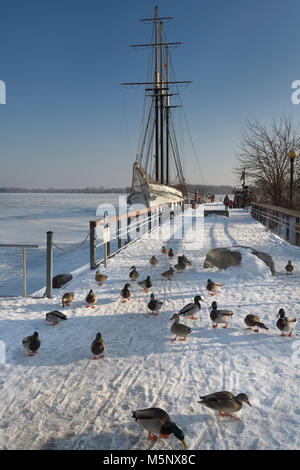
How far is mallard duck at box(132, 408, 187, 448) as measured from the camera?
2639 mm

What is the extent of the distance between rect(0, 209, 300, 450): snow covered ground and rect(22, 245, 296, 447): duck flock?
113 mm

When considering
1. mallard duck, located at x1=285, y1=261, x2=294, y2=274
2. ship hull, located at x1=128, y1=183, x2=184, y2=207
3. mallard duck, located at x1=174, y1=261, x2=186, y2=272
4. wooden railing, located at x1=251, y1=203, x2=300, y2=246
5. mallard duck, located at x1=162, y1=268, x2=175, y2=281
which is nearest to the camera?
mallard duck, located at x1=162, y1=268, x2=175, y2=281

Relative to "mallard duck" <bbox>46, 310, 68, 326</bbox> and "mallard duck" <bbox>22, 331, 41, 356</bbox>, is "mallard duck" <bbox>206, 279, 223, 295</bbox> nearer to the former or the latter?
"mallard duck" <bbox>46, 310, 68, 326</bbox>

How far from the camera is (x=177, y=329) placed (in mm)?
4547

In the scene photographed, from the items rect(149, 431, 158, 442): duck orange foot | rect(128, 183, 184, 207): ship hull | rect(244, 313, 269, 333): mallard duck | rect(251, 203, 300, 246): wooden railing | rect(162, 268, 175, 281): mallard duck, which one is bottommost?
rect(149, 431, 158, 442): duck orange foot

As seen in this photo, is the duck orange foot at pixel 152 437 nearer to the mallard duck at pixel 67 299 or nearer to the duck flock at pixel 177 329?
the duck flock at pixel 177 329

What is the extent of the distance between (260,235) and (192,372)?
499 inches

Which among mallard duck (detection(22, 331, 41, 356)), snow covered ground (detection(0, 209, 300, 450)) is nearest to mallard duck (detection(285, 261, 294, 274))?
snow covered ground (detection(0, 209, 300, 450))

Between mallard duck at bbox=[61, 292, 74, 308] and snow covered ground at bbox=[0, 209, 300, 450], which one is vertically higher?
mallard duck at bbox=[61, 292, 74, 308]

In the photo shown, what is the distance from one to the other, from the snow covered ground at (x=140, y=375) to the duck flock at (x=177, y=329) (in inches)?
4.4

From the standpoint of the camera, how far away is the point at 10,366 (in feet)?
12.8

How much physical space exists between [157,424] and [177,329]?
6.28 feet

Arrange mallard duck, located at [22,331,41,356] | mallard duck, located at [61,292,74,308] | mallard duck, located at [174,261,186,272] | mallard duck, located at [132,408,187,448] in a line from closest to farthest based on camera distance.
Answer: mallard duck, located at [132,408,187,448], mallard duck, located at [22,331,41,356], mallard duck, located at [61,292,74,308], mallard duck, located at [174,261,186,272]

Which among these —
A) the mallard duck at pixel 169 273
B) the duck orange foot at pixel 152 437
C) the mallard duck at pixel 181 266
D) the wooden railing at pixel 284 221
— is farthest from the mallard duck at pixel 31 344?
the wooden railing at pixel 284 221
